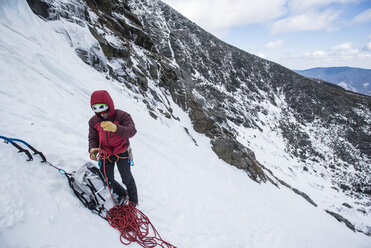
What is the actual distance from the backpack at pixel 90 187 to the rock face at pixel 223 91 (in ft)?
32.9

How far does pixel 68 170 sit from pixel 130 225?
1724 millimetres

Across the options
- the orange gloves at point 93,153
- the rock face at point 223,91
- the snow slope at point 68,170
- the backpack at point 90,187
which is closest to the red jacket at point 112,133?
the orange gloves at point 93,153

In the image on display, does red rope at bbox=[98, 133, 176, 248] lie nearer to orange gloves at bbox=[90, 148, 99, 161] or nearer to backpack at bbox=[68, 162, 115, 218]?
orange gloves at bbox=[90, 148, 99, 161]

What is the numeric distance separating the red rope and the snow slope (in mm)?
190

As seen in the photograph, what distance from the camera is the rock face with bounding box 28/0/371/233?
606 inches

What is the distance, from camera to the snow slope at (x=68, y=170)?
8.44ft

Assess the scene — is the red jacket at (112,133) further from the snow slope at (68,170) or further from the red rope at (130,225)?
the snow slope at (68,170)

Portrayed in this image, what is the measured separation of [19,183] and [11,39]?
7608 millimetres

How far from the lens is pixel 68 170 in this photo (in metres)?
3.60

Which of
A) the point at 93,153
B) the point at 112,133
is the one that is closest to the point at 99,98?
the point at 112,133

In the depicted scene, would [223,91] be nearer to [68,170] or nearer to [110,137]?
[110,137]

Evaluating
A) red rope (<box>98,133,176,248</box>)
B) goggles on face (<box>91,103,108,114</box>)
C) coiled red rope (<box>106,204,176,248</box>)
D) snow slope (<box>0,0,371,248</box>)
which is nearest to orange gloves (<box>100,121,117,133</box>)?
goggles on face (<box>91,103,108,114</box>)

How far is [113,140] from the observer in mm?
3287

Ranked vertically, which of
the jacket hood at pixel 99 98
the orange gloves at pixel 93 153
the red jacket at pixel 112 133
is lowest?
the orange gloves at pixel 93 153
